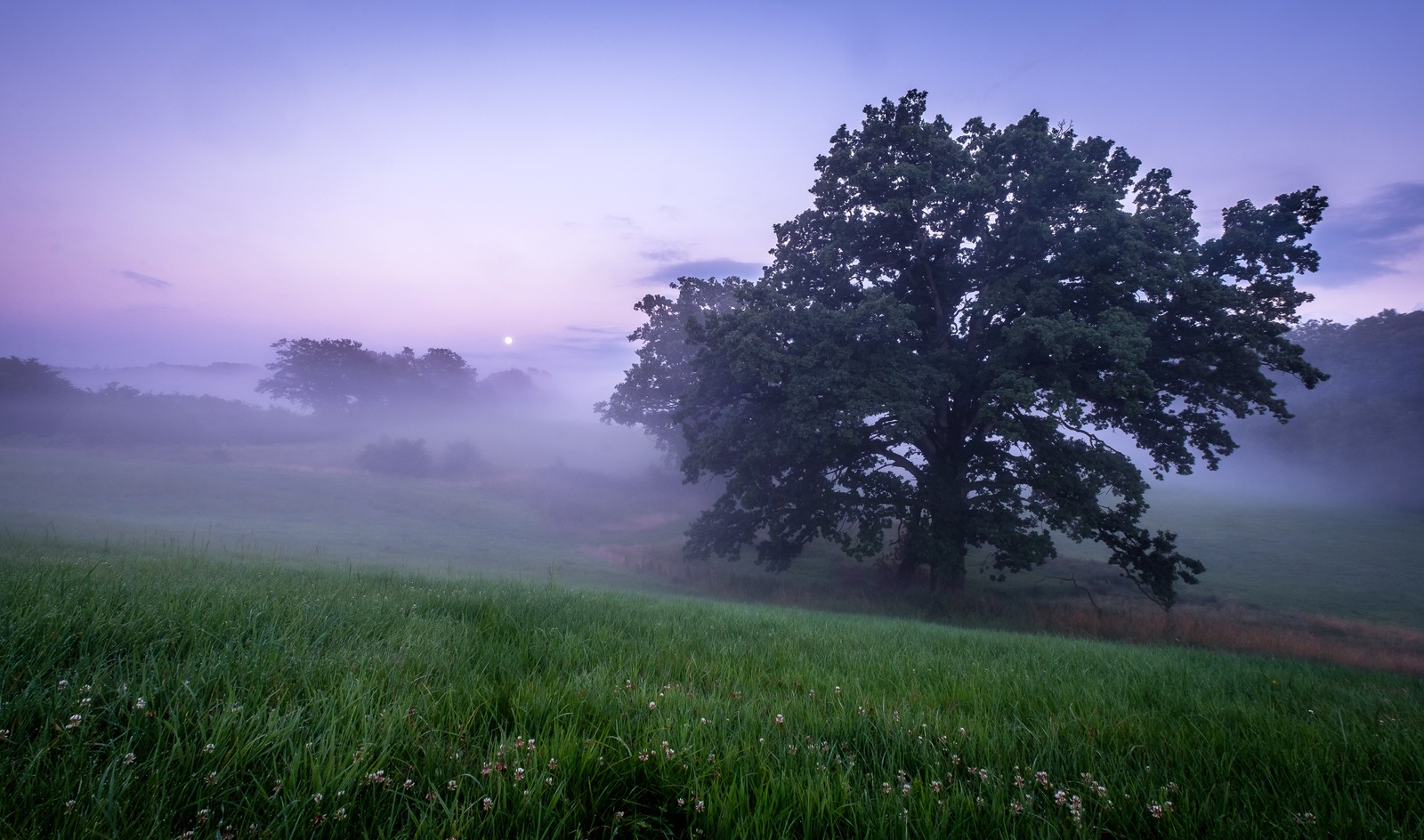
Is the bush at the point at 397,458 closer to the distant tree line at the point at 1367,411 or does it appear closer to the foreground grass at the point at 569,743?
the foreground grass at the point at 569,743

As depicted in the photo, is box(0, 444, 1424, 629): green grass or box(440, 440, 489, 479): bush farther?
box(440, 440, 489, 479): bush

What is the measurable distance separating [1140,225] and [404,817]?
78.9 ft

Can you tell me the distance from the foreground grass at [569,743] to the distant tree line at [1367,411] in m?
67.0

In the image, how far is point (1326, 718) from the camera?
4.08 m

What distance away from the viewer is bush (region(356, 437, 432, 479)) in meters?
54.1

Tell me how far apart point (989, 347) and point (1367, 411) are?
61.6 m

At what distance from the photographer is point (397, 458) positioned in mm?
55188

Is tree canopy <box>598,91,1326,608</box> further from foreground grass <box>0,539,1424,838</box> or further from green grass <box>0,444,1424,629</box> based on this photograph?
foreground grass <box>0,539,1424,838</box>

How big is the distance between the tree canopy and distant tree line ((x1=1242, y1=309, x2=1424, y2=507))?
157 feet

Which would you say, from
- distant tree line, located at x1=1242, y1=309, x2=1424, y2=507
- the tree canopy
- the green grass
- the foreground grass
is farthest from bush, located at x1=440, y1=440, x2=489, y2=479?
distant tree line, located at x1=1242, y1=309, x2=1424, y2=507

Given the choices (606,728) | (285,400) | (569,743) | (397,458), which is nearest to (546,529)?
(397,458)

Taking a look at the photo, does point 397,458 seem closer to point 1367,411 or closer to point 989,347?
point 989,347

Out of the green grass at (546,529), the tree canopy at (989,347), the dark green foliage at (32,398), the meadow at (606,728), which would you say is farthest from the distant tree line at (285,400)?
the meadow at (606,728)

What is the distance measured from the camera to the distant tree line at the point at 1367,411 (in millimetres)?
48531
